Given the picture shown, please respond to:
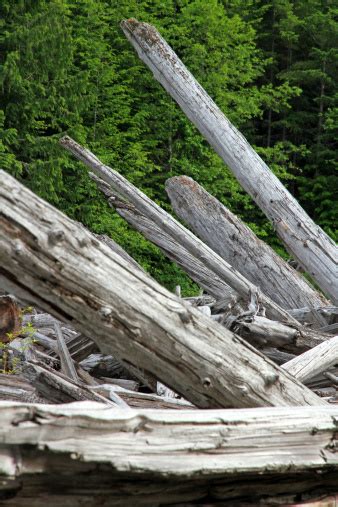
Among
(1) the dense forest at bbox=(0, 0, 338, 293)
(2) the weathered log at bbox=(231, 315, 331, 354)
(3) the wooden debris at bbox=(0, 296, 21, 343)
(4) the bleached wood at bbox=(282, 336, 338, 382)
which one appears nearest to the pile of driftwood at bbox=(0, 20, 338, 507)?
(4) the bleached wood at bbox=(282, 336, 338, 382)

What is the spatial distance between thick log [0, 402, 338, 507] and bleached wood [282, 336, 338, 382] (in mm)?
929

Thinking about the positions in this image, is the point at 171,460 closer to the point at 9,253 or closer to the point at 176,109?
the point at 9,253

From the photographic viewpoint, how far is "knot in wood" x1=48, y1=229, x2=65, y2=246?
216 cm

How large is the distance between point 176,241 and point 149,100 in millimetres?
16444

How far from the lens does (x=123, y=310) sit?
7.66 ft

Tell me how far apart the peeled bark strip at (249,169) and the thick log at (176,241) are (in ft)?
1.75

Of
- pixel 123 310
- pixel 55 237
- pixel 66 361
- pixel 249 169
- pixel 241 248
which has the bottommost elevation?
pixel 66 361

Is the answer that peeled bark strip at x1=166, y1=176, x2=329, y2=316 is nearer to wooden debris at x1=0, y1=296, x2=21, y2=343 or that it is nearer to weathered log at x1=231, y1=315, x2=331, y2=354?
weathered log at x1=231, y1=315, x2=331, y2=354

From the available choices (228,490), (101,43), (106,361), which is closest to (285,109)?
(101,43)

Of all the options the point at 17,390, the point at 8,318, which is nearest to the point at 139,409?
the point at 17,390

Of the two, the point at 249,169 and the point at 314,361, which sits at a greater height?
the point at 249,169

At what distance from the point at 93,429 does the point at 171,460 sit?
0.86 ft

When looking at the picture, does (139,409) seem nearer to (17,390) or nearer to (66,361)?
(17,390)

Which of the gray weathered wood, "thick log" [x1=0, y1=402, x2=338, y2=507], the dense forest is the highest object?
the dense forest
